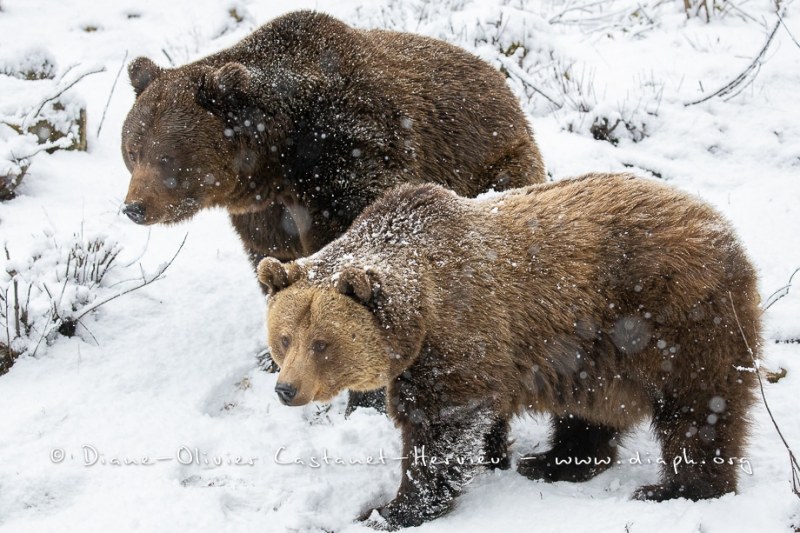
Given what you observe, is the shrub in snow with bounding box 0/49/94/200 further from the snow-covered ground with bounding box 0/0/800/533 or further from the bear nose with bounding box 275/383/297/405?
the bear nose with bounding box 275/383/297/405

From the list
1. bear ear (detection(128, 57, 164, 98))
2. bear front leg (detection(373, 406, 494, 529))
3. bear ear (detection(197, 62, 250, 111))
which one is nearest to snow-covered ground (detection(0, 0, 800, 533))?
bear front leg (detection(373, 406, 494, 529))

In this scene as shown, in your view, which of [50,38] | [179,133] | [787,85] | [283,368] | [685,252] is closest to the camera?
[283,368]

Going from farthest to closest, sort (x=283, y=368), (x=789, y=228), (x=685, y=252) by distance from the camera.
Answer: (x=789, y=228) < (x=685, y=252) < (x=283, y=368)

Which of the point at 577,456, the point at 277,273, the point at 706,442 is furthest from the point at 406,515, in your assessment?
the point at 706,442

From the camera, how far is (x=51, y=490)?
4.96m

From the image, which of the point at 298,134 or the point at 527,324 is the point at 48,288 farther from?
the point at 527,324

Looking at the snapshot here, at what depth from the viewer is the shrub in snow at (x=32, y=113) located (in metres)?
7.50

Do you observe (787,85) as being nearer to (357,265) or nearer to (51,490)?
(357,265)

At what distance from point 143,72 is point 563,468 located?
3841mm

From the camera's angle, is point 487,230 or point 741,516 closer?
point 741,516

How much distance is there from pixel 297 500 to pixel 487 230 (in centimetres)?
188

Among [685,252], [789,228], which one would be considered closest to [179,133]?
[685,252]

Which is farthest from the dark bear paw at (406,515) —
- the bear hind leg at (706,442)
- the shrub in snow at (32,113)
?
the shrub in snow at (32,113)

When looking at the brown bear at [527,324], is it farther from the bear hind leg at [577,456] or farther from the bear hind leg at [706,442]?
the bear hind leg at [577,456]
